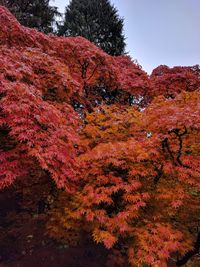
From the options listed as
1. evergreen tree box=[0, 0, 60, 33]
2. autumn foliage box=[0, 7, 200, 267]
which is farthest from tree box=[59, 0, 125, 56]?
autumn foliage box=[0, 7, 200, 267]

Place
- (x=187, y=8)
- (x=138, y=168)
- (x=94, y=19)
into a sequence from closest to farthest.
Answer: (x=138, y=168) → (x=94, y=19) → (x=187, y=8)

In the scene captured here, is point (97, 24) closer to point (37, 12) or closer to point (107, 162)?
Answer: point (37, 12)

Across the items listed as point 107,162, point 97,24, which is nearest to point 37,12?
point 97,24

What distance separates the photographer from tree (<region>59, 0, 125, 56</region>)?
73.5ft

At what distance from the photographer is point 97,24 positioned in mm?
22781

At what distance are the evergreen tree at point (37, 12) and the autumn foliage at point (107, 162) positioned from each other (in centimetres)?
1172

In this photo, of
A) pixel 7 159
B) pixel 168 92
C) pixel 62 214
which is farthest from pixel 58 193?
pixel 168 92

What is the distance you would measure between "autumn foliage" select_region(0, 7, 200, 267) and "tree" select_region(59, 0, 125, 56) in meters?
14.3

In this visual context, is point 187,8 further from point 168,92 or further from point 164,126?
point 164,126

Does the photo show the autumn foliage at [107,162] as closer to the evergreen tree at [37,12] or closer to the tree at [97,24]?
the evergreen tree at [37,12]

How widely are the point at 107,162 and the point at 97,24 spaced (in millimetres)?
18864

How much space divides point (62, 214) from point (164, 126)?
345cm

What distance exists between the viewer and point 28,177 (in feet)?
24.6

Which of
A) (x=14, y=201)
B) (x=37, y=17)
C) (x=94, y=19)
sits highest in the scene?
(x=94, y=19)
